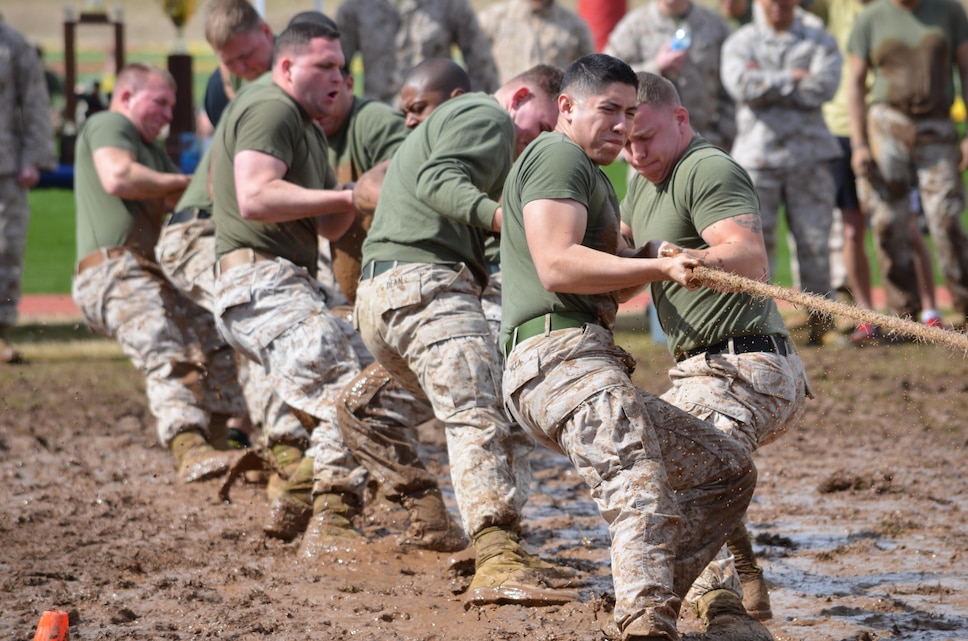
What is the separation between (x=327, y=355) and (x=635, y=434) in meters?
2.07

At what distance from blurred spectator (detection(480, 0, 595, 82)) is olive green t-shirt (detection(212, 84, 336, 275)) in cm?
457

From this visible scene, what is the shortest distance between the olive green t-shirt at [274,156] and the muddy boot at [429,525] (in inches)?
54.1

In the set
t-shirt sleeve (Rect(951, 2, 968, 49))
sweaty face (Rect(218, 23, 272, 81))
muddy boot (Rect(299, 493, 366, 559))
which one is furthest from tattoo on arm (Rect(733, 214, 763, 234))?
t-shirt sleeve (Rect(951, 2, 968, 49))

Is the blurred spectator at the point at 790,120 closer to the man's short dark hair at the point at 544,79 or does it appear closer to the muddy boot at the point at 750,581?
the man's short dark hair at the point at 544,79

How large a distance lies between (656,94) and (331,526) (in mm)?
2318

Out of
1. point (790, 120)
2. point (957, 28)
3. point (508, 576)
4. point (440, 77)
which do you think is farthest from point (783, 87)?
point (508, 576)

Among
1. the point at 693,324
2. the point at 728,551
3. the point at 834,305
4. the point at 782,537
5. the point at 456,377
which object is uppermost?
the point at 834,305

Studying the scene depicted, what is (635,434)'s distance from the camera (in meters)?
4.18

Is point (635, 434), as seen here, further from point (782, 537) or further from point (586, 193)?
point (782, 537)

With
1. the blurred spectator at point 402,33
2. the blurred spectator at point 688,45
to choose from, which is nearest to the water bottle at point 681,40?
the blurred spectator at point 688,45

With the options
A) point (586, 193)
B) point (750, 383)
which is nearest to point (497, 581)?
point (750, 383)

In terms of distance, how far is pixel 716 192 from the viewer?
4.61 metres

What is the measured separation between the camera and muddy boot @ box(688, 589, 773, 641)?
4465mm

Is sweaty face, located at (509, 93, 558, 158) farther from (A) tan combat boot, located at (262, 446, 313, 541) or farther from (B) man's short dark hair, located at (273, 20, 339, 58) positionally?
(A) tan combat boot, located at (262, 446, 313, 541)
